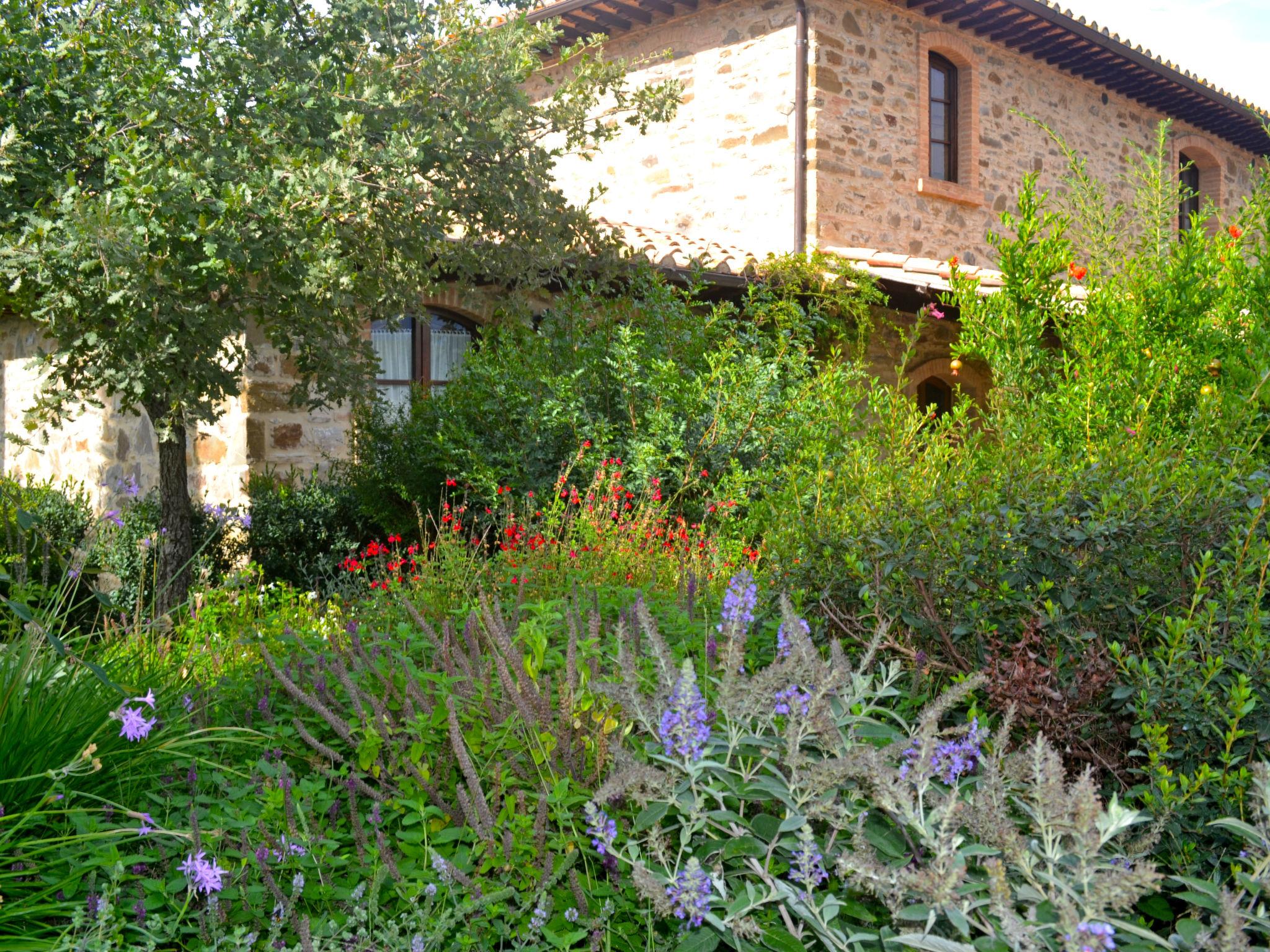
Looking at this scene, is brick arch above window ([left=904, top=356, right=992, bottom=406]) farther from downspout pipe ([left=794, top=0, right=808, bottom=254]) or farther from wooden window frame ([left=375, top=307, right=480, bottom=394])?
wooden window frame ([left=375, top=307, right=480, bottom=394])

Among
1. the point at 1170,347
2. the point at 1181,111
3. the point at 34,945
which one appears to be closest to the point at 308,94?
the point at 1170,347

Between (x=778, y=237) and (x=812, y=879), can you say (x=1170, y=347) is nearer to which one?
(x=812, y=879)

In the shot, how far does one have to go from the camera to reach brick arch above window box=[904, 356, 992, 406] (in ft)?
38.0

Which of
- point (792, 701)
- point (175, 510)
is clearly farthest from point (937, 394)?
point (792, 701)

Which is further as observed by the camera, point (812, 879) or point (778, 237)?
point (778, 237)

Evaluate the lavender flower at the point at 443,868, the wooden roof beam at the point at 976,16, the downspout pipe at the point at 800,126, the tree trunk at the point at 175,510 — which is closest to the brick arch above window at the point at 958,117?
the wooden roof beam at the point at 976,16

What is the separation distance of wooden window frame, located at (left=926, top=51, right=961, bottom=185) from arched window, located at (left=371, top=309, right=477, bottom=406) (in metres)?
5.48

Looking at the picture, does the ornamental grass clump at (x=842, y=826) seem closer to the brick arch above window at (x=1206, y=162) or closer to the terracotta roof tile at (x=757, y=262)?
the terracotta roof tile at (x=757, y=262)

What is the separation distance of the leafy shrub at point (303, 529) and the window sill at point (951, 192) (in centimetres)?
694

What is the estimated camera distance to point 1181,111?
1427cm

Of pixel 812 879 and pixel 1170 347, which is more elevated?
pixel 1170 347

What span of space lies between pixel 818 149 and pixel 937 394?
12.0 ft

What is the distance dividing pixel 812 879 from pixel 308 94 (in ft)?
17.5

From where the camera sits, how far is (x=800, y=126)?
10.3 m
